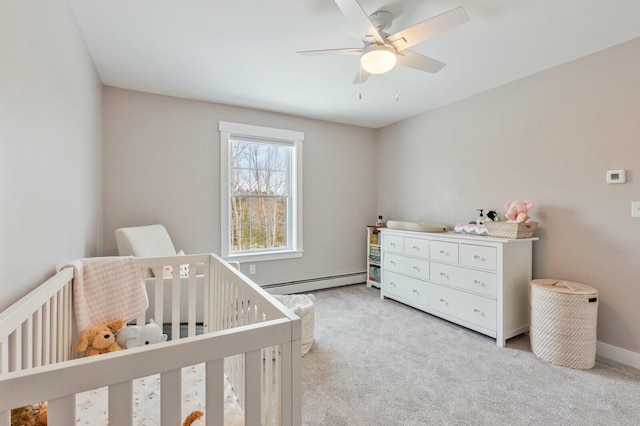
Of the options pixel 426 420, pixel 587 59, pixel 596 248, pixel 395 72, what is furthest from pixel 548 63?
pixel 426 420

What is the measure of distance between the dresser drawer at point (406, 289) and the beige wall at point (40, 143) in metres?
2.87

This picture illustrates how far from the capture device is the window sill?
344 cm

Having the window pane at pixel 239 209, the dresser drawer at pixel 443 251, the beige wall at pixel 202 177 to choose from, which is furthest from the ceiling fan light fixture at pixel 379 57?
the window pane at pixel 239 209

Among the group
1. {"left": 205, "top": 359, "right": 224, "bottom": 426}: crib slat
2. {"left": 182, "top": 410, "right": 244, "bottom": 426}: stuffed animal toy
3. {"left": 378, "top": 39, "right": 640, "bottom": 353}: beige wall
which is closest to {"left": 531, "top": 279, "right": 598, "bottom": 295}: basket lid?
{"left": 378, "top": 39, "right": 640, "bottom": 353}: beige wall

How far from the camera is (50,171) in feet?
4.40

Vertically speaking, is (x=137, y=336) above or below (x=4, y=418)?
below

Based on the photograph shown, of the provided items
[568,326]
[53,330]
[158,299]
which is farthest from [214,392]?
[568,326]

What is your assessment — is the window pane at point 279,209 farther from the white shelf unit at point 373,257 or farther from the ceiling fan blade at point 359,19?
the ceiling fan blade at point 359,19

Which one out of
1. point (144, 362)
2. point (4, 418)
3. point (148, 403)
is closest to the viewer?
point (4, 418)

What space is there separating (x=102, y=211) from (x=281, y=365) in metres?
2.81

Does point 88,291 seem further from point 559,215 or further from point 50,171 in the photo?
point 559,215

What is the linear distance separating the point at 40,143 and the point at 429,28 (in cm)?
190

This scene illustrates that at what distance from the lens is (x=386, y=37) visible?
1726mm

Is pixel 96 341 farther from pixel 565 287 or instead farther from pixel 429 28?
pixel 565 287
